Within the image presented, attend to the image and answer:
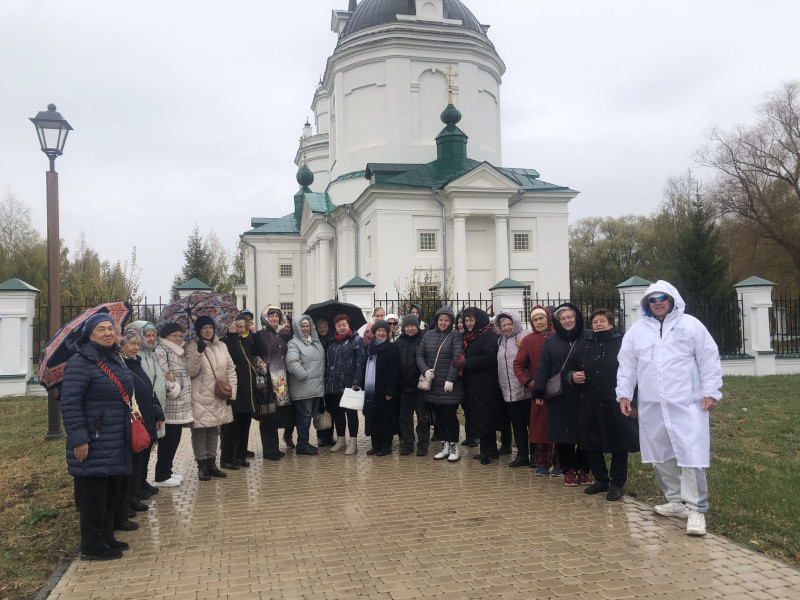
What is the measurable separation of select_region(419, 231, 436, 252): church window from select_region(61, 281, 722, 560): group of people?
20.5 meters

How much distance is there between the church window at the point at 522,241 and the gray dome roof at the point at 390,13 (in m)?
11.6

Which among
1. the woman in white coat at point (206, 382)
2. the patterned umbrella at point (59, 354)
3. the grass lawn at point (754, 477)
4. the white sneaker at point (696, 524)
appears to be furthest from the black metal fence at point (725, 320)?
the patterned umbrella at point (59, 354)

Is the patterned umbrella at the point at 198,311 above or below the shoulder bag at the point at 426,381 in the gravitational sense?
above

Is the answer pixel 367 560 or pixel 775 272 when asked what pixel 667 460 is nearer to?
pixel 367 560

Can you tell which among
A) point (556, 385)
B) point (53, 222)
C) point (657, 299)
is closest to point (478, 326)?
point (556, 385)

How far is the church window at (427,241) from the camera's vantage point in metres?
30.5

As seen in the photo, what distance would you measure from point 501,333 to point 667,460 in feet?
9.65

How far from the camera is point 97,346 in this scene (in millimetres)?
5113

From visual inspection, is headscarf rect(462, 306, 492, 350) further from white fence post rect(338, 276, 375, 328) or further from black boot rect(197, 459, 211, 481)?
white fence post rect(338, 276, 375, 328)

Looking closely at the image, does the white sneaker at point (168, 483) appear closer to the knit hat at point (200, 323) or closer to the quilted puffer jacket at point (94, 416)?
the knit hat at point (200, 323)

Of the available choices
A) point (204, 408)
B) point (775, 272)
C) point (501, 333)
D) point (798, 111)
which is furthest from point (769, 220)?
point (204, 408)

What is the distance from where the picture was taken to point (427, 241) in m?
30.6

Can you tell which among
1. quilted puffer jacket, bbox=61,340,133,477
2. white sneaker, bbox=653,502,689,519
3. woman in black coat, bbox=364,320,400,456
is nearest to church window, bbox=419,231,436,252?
woman in black coat, bbox=364,320,400,456

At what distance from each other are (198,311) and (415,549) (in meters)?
3.93
